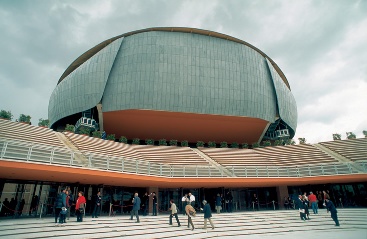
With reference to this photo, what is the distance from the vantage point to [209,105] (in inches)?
1286

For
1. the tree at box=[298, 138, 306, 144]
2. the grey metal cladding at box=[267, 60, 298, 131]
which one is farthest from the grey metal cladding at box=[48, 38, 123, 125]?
the tree at box=[298, 138, 306, 144]

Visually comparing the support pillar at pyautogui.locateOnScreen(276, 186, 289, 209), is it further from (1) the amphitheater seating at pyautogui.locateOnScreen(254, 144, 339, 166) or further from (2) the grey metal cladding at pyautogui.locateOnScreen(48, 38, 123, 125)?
(2) the grey metal cladding at pyautogui.locateOnScreen(48, 38, 123, 125)

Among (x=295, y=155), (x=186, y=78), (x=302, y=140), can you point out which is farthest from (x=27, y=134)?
(x=302, y=140)

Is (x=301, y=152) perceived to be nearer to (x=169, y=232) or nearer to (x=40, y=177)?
(x=169, y=232)

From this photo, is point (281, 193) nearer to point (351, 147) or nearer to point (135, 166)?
point (351, 147)

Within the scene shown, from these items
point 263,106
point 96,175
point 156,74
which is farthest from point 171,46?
point 96,175

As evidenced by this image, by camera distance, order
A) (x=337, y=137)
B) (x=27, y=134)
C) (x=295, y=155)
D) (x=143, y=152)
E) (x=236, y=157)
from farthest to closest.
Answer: (x=337, y=137) < (x=236, y=157) < (x=295, y=155) < (x=143, y=152) < (x=27, y=134)

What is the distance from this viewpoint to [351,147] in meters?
26.4

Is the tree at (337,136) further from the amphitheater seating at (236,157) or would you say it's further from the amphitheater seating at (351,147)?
the amphitheater seating at (236,157)

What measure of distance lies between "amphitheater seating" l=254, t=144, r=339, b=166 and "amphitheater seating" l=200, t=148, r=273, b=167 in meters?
0.87

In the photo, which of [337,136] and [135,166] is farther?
[337,136]

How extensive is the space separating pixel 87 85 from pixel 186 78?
14405 mm

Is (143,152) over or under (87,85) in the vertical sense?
under

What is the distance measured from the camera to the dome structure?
32219 millimetres
